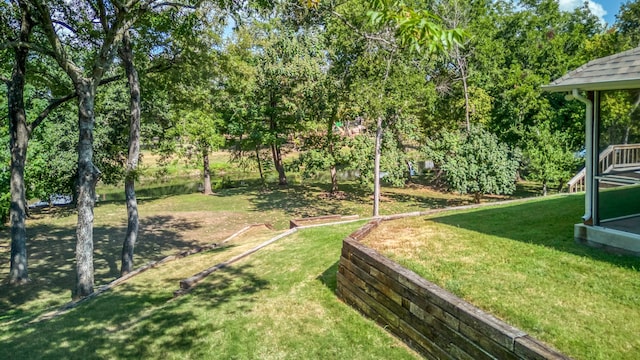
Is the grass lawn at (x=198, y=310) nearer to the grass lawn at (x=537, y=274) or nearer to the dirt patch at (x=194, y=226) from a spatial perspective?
the dirt patch at (x=194, y=226)

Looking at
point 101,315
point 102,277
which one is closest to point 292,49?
point 102,277

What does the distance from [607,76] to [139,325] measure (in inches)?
288

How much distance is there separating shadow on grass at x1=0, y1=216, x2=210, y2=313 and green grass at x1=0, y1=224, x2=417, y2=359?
9.00 feet

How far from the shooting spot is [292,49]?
2006 cm

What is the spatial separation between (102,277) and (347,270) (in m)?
8.07

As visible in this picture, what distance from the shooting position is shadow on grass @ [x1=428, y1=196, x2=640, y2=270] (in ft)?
17.6

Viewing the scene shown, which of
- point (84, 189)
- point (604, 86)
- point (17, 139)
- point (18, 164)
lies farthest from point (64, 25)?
point (604, 86)

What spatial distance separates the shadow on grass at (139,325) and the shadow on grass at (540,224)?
4055mm

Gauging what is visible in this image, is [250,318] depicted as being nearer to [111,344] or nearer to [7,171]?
[111,344]

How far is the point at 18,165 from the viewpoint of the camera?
1048 centimetres

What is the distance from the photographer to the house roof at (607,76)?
5.05 metres

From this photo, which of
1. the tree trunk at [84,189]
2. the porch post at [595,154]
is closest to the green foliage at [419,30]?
the porch post at [595,154]

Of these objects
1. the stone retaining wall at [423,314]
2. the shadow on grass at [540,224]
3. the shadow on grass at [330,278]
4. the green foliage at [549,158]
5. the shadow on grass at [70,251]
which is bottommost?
the shadow on grass at [70,251]

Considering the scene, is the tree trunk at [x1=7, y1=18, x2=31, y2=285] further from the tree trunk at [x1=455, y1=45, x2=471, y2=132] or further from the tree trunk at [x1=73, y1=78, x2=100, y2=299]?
the tree trunk at [x1=455, y1=45, x2=471, y2=132]
